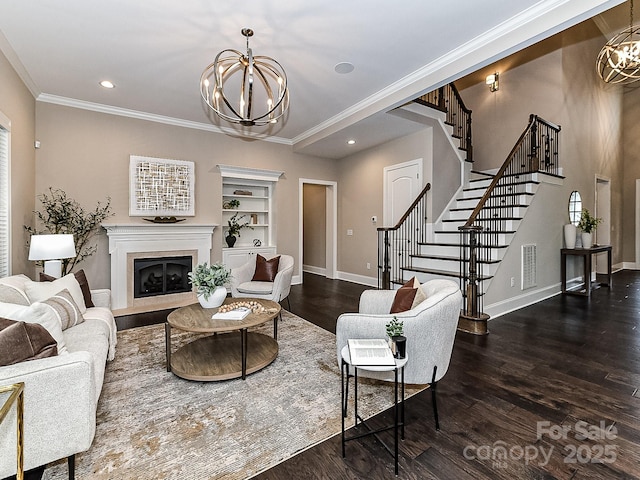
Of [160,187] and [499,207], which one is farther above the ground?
[160,187]

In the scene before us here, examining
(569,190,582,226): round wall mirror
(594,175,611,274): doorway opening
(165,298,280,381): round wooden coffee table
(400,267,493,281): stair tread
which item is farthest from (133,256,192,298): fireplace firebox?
(594,175,611,274): doorway opening

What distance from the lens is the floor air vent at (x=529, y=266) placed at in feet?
15.4

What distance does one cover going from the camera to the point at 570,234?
555 cm

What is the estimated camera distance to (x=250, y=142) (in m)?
6.12

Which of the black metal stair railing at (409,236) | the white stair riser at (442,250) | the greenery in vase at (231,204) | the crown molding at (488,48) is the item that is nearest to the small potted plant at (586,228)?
the white stair riser at (442,250)

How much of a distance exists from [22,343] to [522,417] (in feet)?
9.64

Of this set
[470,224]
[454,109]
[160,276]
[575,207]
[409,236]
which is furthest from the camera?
[454,109]

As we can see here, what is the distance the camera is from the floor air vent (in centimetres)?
471

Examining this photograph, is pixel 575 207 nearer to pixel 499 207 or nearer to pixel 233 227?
pixel 499 207

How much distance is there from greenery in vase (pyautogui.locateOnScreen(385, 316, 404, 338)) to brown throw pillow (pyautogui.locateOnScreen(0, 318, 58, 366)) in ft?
5.90

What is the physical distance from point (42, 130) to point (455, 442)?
19.6 ft

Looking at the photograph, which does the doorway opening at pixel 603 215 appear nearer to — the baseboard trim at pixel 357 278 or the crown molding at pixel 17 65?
the baseboard trim at pixel 357 278

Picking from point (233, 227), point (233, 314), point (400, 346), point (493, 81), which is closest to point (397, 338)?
point (400, 346)

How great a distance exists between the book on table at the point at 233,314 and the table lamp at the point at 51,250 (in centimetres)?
193
